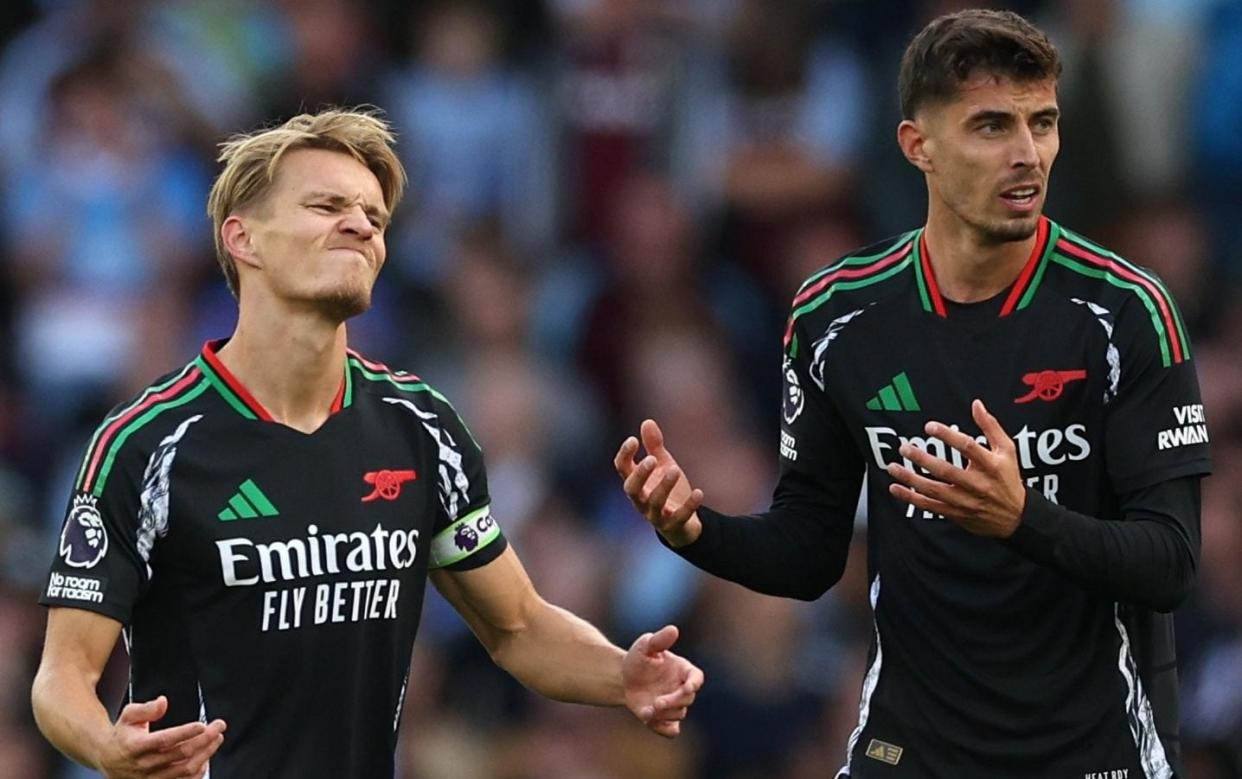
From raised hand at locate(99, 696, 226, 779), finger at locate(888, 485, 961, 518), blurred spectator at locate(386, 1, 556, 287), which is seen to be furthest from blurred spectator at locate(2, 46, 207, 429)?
finger at locate(888, 485, 961, 518)

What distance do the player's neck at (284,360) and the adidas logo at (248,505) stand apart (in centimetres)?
22

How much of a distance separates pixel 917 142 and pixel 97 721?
8.36 ft

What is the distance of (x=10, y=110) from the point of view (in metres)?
13.0

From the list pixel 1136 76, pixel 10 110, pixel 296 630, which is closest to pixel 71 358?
pixel 10 110

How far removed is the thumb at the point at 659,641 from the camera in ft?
21.1

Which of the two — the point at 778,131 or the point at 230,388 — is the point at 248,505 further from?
the point at 778,131

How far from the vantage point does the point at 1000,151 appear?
629 centimetres

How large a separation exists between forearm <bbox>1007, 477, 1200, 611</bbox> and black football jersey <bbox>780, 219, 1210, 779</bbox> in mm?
88

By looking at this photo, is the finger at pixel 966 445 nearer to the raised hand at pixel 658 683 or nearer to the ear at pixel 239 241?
the raised hand at pixel 658 683

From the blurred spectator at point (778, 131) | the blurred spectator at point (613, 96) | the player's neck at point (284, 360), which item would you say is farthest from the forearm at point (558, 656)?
the blurred spectator at point (613, 96)

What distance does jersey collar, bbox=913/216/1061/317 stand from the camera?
6.44 metres

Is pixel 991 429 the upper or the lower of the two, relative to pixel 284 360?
lower

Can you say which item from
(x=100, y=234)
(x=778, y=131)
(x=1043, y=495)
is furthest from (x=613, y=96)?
(x=1043, y=495)

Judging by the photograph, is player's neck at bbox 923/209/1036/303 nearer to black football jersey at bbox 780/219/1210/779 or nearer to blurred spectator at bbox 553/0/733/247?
black football jersey at bbox 780/219/1210/779
